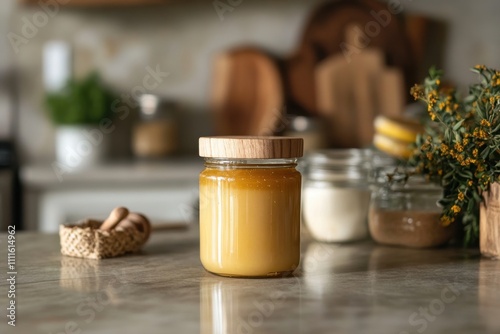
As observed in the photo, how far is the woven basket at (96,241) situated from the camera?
42.3 inches

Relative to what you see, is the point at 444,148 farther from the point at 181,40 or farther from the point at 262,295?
the point at 181,40

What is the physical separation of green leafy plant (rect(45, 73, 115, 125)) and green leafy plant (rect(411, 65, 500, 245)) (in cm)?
175

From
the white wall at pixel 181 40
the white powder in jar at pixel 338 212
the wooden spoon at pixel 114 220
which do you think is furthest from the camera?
the white wall at pixel 181 40

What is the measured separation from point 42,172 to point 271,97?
3.05ft

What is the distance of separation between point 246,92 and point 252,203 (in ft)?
6.45

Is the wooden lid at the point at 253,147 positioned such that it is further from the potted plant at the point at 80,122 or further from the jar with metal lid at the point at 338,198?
the potted plant at the point at 80,122

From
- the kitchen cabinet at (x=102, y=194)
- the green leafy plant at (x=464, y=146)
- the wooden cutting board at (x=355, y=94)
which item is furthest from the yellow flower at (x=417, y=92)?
the wooden cutting board at (x=355, y=94)

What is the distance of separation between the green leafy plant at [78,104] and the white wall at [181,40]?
0.24 meters

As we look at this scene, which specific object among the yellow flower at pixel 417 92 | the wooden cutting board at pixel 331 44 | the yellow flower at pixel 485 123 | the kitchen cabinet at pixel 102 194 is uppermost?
the wooden cutting board at pixel 331 44

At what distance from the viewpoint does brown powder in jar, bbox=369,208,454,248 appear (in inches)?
46.1

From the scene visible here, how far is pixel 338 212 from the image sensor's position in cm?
123

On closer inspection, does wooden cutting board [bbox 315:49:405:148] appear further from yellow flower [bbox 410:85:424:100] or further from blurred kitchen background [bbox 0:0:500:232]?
yellow flower [bbox 410:85:424:100]

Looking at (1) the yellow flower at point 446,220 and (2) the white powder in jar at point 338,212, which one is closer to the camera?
(1) the yellow flower at point 446,220

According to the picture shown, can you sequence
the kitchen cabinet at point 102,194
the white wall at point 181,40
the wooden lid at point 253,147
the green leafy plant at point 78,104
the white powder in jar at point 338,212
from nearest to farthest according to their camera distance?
the wooden lid at point 253,147 < the white powder in jar at point 338,212 < the kitchen cabinet at point 102,194 < the green leafy plant at point 78,104 < the white wall at point 181,40
